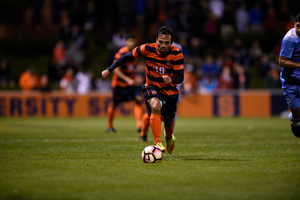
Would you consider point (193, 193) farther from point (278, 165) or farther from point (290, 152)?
point (290, 152)

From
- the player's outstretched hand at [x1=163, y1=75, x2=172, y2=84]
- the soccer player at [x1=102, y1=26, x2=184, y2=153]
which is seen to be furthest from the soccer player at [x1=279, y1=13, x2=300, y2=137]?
the player's outstretched hand at [x1=163, y1=75, x2=172, y2=84]

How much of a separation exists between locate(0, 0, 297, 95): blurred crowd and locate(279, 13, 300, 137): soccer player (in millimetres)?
10956

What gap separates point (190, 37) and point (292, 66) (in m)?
13.8

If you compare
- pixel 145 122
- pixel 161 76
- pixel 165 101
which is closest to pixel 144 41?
pixel 145 122

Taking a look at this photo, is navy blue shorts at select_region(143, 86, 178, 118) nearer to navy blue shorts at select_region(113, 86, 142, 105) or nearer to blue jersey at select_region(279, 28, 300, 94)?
blue jersey at select_region(279, 28, 300, 94)

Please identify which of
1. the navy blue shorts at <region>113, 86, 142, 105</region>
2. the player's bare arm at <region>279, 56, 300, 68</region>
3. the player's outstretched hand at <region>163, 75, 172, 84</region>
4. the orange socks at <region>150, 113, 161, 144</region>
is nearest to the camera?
the player's outstretched hand at <region>163, 75, 172, 84</region>

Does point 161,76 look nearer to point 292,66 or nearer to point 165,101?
point 165,101

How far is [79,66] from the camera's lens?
20922mm

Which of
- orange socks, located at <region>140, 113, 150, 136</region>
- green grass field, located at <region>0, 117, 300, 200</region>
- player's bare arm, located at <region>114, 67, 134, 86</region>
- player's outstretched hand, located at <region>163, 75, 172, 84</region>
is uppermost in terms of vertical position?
player's bare arm, located at <region>114, 67, 134, 86</region>

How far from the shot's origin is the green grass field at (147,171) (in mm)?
4273

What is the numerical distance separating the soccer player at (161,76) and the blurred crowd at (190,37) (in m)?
11.6

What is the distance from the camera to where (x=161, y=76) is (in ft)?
22.5

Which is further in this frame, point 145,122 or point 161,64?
point 145,122

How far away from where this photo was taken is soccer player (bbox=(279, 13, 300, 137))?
712 cm
